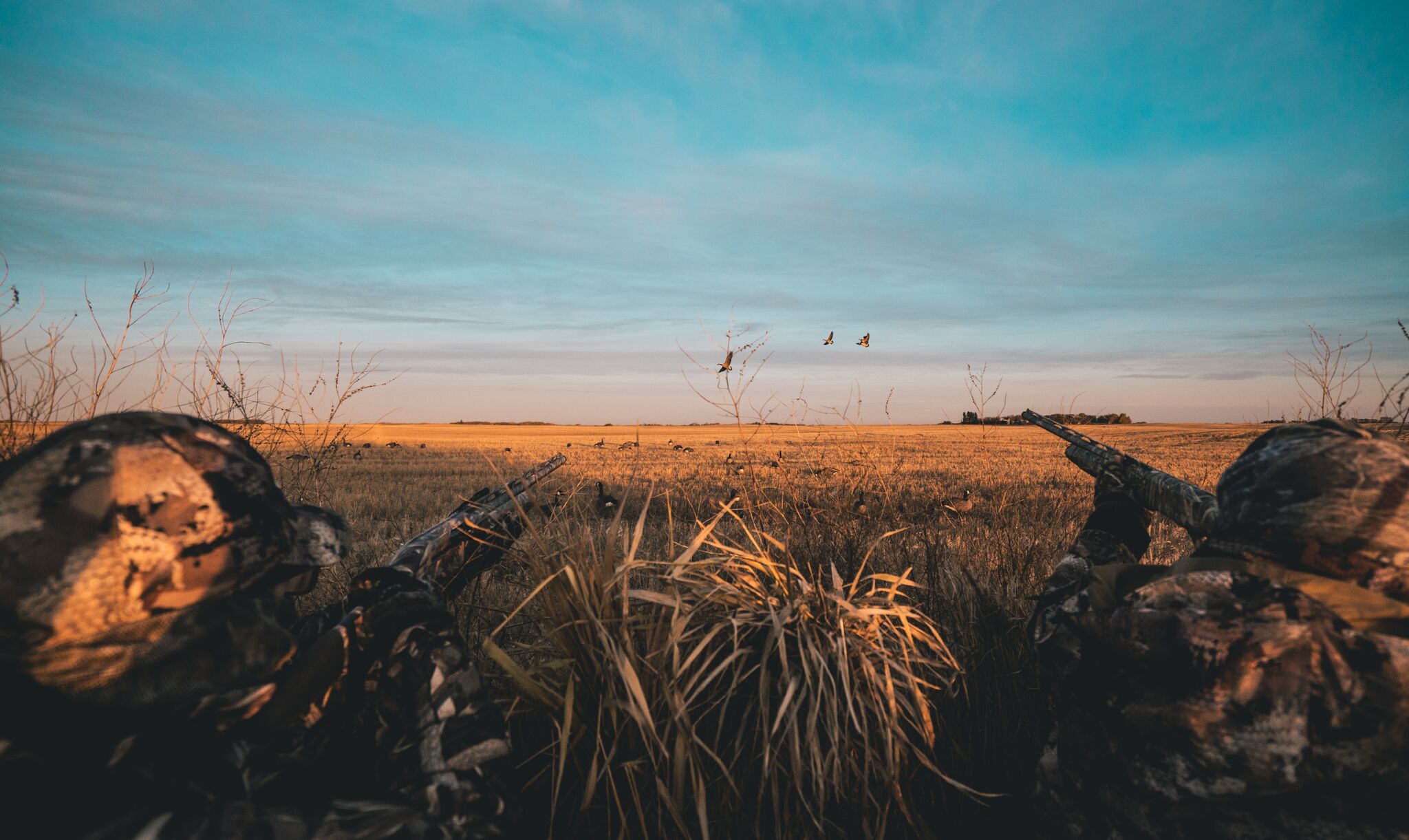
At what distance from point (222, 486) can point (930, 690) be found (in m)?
2.39

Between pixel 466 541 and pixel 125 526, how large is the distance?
4.63 ft

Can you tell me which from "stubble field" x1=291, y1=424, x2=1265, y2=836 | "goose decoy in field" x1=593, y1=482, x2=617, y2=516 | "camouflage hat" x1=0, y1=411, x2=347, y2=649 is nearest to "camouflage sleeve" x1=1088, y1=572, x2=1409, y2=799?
"stubble field" x1=291, y1=424, x2=1265, y2=836

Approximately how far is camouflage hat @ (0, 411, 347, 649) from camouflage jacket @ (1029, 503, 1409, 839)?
6.45 feet

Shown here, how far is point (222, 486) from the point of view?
1309mm

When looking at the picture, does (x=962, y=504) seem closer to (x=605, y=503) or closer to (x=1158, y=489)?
(x=605, y=503)

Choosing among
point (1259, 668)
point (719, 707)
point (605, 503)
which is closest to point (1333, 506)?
point (1259, 668)

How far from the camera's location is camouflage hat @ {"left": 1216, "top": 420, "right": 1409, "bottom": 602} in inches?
55.9

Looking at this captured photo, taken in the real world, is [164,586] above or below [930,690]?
above

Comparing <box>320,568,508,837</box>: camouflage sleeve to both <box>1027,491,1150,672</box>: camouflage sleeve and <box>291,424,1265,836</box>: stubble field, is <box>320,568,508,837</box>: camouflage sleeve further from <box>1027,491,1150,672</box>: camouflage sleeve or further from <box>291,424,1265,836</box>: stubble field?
<box>1027,491,1150,672</box>: camouflage sleeve

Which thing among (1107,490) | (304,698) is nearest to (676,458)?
(1107,490)

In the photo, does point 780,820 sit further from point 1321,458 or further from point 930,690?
point 1321,458

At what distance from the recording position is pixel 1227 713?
1336 mm

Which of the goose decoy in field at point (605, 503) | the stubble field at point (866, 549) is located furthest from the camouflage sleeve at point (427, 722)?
the goose decoy in field at point (605, 503)

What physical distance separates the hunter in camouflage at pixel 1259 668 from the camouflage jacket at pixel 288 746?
4.71 feet
